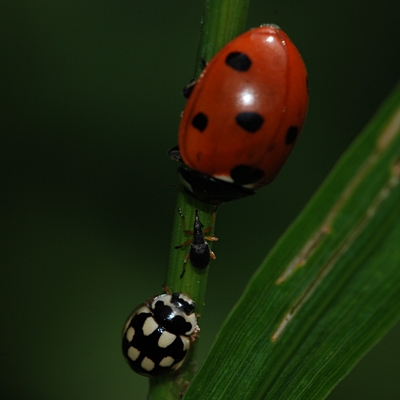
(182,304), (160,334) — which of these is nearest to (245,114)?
(182,304)

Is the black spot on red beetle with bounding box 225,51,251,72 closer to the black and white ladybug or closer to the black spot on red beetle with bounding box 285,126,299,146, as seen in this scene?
the black spot on red beetle with bounding box 285,126,299,146

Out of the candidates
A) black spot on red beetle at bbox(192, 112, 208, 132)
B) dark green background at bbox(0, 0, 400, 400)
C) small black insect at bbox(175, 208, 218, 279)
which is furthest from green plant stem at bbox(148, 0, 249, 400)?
dark green background at bbox(0, 0, 400, 400)

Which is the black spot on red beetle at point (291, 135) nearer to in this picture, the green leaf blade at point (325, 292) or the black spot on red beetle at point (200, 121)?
the black spot on red beetle at point (200, 121)

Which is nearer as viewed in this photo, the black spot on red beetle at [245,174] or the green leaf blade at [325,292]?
the green leaf blade at [325,292]

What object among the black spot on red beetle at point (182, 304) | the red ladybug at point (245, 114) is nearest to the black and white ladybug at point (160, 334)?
the black spot on red beetle at point (182, 304)

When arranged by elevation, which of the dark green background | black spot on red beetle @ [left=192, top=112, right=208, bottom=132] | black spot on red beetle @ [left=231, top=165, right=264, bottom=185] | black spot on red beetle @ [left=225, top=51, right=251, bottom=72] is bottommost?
the dark green background

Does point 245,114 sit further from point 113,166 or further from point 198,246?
point 113,166

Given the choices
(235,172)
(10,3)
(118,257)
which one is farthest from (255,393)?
(10,3)
